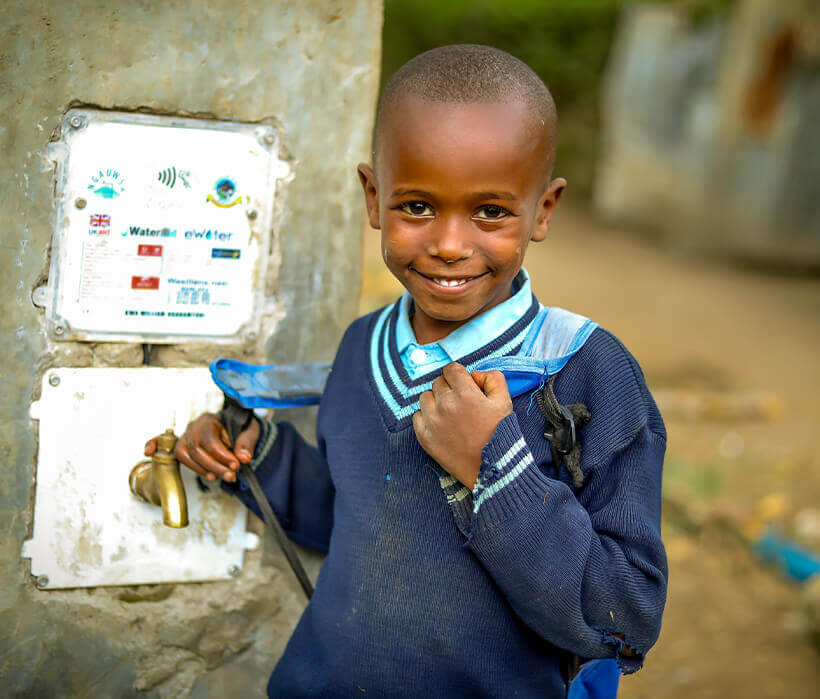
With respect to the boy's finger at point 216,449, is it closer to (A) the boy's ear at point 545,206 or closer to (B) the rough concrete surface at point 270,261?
(B) the rough concrete surface at point 270,261

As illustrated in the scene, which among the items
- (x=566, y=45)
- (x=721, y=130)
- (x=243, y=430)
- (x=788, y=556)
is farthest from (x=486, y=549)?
(x=566, y=45)

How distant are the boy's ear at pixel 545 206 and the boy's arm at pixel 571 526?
242mm

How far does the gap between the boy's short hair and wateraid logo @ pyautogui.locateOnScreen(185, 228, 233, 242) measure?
0.44 metres

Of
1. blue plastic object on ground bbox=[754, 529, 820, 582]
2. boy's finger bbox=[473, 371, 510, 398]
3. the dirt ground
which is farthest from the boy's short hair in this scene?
blue plastic object on ground bbox=[754, 529, 820, 582]

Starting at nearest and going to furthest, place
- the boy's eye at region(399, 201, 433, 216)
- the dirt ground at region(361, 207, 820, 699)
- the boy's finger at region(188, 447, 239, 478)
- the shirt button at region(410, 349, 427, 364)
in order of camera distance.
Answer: the boy's eye at region(399, 201, 433, 216) < the shirt button at region(410, 349, 427, 364) < the boy's finger at region(188, 447, 239, 478) < the dirt ground at region(361, 207, 820, 699)

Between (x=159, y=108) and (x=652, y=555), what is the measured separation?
108cm

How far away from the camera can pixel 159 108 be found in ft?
5.06

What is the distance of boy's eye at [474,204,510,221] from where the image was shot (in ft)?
4.06

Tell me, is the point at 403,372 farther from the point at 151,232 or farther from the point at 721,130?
the point at 721,130

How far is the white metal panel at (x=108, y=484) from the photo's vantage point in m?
1.57

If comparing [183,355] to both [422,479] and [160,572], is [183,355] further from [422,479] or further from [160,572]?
[422,479]

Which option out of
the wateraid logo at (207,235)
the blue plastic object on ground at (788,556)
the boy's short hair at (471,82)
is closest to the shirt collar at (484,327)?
the boy's short hair at (471,82)

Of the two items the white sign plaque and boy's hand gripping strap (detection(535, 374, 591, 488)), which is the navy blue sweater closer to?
boy's hand gripping strap (detection(535, 374, 591, 488))

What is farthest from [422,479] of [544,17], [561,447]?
[544,17]
